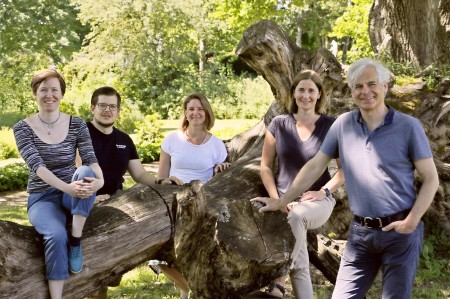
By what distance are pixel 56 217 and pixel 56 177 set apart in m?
0.24

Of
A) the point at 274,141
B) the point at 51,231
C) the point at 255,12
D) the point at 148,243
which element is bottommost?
the point at 148,243

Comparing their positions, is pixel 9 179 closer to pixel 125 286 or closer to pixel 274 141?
pixel 125 286

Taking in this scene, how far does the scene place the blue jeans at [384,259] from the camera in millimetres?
3094

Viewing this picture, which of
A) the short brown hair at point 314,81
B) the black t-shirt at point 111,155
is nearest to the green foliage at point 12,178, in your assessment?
the black t-shirt at point 111,155

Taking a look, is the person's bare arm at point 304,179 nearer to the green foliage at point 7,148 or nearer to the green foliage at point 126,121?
the green foliage at point 7,148

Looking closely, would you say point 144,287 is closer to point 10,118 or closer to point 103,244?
point 103,244

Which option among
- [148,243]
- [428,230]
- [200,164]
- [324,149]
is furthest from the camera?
[428,230]

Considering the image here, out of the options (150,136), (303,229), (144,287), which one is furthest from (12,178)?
(303,229)

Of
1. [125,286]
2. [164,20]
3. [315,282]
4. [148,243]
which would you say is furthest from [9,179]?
[164,20]

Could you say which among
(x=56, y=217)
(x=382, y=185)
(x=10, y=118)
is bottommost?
(x=10, y=118)

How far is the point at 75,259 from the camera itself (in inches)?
131

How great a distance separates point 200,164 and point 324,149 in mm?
1372

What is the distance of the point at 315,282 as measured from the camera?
19.1ft

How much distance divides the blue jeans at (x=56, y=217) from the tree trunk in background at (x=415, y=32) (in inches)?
240
